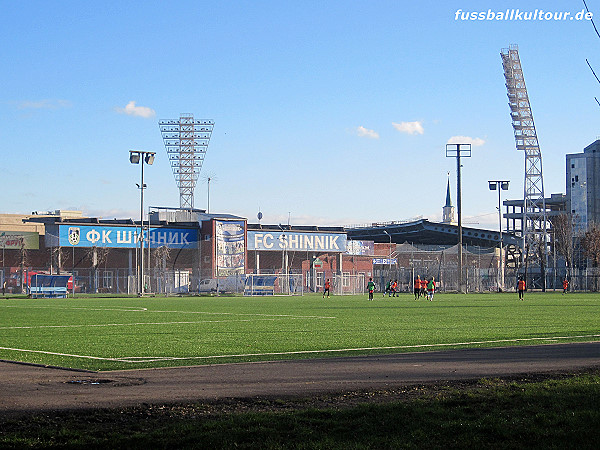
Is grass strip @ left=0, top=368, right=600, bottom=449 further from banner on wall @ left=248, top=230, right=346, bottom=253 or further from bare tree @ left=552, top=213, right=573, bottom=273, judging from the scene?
bare tree @ left=552, top=213, right=573, bottom=273

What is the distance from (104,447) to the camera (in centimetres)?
746

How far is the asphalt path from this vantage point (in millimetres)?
10359

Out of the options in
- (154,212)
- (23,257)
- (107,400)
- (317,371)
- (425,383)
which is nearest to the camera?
(107,400)

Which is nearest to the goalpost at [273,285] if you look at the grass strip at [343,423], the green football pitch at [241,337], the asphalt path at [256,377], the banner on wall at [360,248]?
the banner on wall at [360,248]

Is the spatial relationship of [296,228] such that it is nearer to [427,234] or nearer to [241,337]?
[427,234]

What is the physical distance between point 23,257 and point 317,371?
74000mm

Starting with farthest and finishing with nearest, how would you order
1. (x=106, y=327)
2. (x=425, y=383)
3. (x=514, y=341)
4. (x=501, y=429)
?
(x=106, y=327)
(x=514, y=341)
(x=425, y=383)
(x=501, y=429)

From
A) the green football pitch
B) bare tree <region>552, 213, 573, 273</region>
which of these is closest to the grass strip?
the green football pitch

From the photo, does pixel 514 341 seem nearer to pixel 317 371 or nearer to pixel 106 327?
pixel 317 371

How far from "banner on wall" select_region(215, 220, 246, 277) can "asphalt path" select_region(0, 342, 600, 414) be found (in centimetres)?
7734

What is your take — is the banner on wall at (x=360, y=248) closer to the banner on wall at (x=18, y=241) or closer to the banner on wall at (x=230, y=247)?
the banner on wall at (x=230, y=247)

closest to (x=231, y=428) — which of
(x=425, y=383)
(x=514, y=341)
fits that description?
(x=425, y=383)

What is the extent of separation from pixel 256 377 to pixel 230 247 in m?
81.2

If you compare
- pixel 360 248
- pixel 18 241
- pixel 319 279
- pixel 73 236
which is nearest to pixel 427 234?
pixel 360 248
